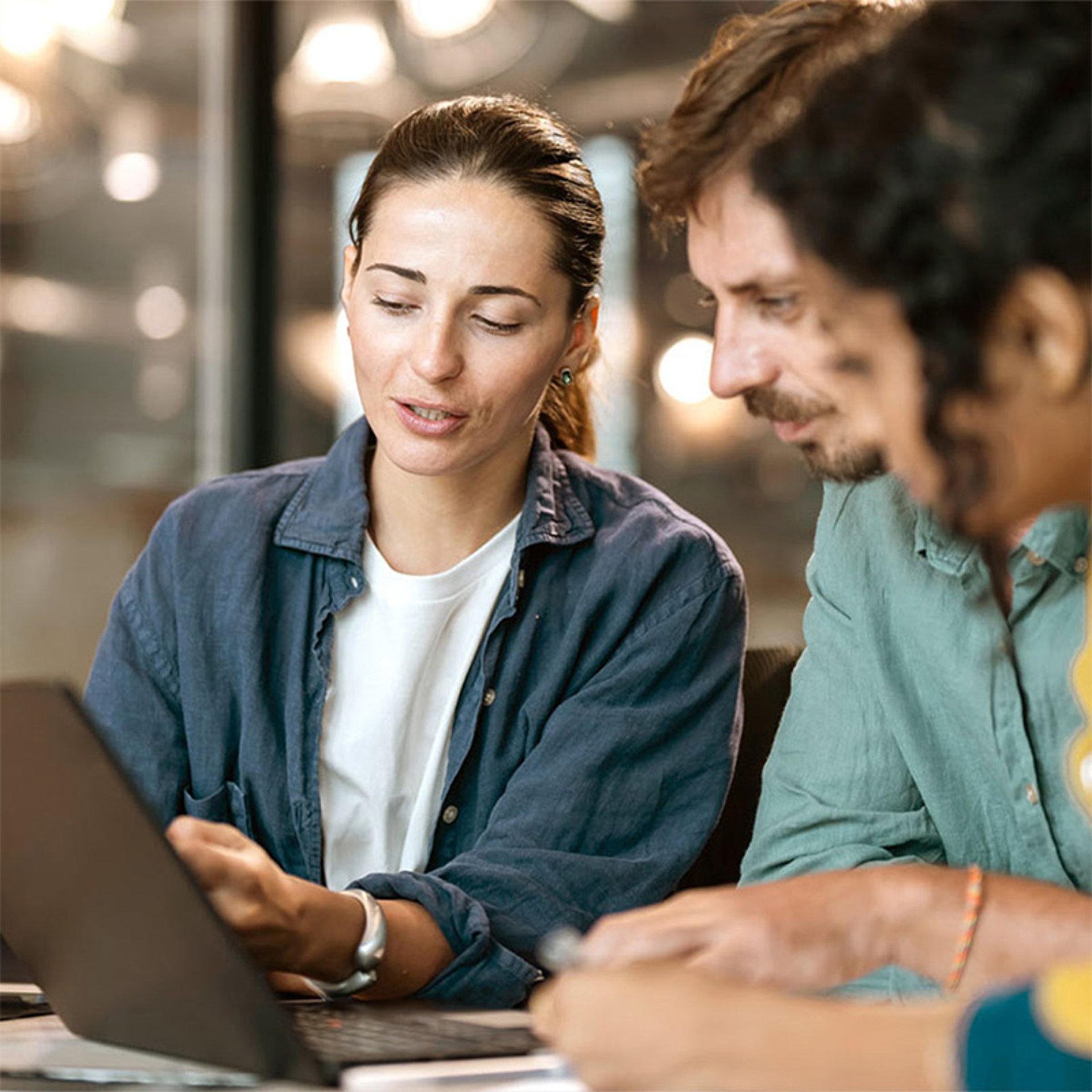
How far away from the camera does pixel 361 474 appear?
1.73 meters

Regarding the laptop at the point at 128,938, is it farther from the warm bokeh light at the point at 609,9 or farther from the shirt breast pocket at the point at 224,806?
the warm bokeh light at the point at 609,9

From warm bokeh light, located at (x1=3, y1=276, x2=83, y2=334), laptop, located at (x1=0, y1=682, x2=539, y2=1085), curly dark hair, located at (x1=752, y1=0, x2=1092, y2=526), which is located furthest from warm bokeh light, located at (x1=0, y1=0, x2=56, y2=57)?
curly dark hair, located at (x1=752, y1=0, x2=1092, y2=526)

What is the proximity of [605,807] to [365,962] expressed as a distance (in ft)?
1.02

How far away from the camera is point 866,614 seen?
1.40 m

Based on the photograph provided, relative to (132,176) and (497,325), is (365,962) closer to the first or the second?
(497,325)

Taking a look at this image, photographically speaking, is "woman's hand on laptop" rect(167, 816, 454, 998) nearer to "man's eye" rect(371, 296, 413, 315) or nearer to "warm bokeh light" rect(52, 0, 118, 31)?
"man's eye" rect(371, 296, 413, 315)

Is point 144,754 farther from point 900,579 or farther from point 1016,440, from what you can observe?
point 1016,440

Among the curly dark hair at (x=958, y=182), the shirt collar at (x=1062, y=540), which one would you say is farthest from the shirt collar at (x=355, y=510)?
the curly dark hair at (x=958, y=182)

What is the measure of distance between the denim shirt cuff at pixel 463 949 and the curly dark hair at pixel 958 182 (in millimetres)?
635

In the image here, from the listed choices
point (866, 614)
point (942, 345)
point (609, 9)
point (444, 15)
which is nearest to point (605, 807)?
point (866, 614)

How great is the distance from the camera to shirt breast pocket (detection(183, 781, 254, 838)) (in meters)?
1.59

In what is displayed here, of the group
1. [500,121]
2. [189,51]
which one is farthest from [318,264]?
[500,121]

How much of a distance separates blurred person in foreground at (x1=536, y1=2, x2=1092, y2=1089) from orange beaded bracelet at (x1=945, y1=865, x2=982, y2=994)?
17cm

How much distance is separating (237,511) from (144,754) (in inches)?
9.8
